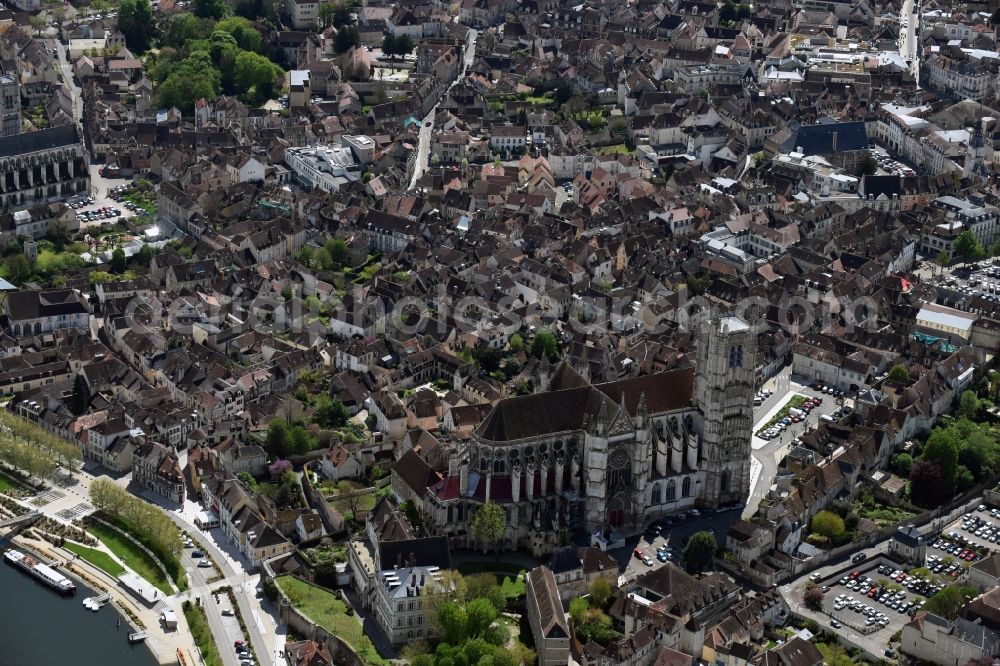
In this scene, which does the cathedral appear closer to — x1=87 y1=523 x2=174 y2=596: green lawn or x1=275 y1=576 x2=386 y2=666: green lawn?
x1=275 y1=576 x2=386 y2=666: green lawn

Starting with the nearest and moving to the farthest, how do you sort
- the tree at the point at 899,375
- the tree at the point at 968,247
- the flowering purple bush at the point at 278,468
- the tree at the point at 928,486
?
the tree at the point at 928,486
the flowering purple bush at the point at 278,468
the tree at the point at 899,375
the tree at the point at 968,247

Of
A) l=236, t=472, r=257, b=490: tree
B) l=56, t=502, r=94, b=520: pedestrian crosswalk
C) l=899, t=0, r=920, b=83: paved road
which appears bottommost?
l=56, t=502, r=94, b=520: pedestrian crosswalk

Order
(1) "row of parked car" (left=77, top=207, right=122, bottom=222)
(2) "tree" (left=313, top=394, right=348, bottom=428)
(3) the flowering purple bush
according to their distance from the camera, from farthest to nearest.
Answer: (1) "row of parked car" (left=77, top=207, right=122, bottom=222) → (2) "tree" (left=313, top=394, right=348, bottom=428) → (3) the flowering purple bush

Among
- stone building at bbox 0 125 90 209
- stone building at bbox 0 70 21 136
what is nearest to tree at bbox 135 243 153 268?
stone building at bbox 0 125 90 209

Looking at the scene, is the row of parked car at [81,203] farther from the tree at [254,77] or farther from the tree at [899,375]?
the tree at [899,375]

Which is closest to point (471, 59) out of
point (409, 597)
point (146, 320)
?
point (146, 320)

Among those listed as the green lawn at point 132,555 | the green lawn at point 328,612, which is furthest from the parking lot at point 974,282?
the green lawn at point 132,555
